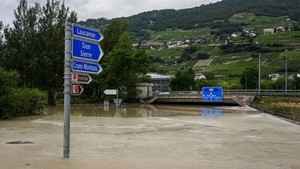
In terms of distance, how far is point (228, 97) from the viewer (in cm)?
7206

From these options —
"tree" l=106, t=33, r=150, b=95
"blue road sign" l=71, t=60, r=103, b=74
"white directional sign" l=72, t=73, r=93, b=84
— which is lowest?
"white directional sign" l=72, t=73, r=93, b=84

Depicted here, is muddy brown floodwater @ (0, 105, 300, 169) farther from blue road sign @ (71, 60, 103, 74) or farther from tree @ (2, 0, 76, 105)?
tree @ (2, 0, 76, 105)

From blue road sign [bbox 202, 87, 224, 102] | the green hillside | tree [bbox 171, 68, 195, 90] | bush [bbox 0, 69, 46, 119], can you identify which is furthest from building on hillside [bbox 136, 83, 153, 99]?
bush [bbox 0, 69, 46, 119]

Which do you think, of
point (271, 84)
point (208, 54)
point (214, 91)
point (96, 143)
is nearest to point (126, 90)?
point (214, 91)

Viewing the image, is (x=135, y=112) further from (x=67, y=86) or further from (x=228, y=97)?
(x=67, y=86)

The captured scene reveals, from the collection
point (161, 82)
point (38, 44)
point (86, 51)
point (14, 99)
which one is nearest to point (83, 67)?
point (86, 51)

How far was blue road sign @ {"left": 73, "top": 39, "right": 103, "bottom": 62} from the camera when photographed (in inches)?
501

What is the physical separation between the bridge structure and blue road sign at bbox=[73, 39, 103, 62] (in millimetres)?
56707

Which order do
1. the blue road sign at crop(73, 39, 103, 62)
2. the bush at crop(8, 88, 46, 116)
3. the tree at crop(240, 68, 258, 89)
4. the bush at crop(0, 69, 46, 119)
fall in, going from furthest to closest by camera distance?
1. the tree at crop(240, 68, 258, 89)
2. the bush at crop(8, 88, 46, 116)
3. the bush at crop(0, 69, 46, 119)
4. the blue road sign at crop(73, 39, 103, 62)

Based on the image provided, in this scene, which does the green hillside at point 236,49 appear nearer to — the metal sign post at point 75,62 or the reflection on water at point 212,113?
the reflection on water at point 212,113

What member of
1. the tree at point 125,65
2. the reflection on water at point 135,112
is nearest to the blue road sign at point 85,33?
the reflection on water at point 135,112

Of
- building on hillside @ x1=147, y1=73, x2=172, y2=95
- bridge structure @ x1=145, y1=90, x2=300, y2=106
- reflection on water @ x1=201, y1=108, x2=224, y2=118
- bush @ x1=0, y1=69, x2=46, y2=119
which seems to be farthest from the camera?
building on hillside @ x1=147, y1=73, x2=172, y2=95

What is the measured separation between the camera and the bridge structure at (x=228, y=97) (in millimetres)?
68812

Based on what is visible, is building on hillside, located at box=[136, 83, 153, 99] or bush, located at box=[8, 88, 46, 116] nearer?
bush, located at box=[8, 88, 46, 116]
